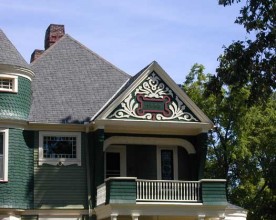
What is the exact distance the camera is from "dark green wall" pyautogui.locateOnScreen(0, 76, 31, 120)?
2700 cm

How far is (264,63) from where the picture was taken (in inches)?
961

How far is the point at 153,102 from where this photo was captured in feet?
91.7

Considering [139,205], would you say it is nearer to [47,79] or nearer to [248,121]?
[47,79]

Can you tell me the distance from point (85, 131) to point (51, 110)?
169 centimetres

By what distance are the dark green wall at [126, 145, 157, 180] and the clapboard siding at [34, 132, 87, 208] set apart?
7.26 ft

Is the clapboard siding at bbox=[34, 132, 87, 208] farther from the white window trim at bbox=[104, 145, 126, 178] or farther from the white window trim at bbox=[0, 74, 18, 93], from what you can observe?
the white window trim at bbox=[0, 74, 18, 93]

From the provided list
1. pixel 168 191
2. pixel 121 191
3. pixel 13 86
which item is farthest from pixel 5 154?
pixel 168 191

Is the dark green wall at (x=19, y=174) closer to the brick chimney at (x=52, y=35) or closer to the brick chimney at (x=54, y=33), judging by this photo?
the brick chimney at (x=52, y=35)

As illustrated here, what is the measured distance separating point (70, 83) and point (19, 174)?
528cm

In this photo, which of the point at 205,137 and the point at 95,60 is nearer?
the point at 205,137

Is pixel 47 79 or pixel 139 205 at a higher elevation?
pixel 47 79

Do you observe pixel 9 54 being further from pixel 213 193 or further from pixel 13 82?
pixel 213 193

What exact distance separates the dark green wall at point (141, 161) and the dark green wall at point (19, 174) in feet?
14.1

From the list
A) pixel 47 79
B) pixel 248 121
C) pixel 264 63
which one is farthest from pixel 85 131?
pixel 248 121
